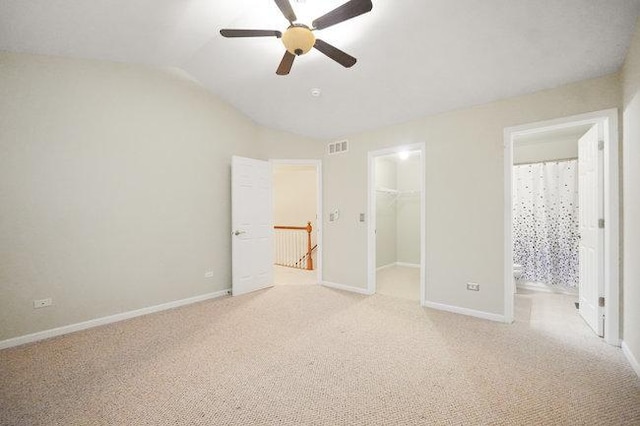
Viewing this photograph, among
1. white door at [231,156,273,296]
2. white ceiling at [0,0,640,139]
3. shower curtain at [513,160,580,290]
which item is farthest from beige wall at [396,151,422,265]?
white door at [231,156,273,296]

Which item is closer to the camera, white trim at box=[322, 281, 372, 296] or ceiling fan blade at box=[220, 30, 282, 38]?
ceiling fan blade at box=[220, 30, 282, 38]

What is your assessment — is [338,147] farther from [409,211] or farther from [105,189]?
[105,189]

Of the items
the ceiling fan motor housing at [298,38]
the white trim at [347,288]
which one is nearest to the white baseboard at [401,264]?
the white trim at [347,288]

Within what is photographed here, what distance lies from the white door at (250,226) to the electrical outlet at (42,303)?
1.99 m

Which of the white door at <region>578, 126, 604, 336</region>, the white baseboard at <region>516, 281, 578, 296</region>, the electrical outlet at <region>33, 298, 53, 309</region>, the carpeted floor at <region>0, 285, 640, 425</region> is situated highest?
the white door at <region>578, 126, 604, 336</region>

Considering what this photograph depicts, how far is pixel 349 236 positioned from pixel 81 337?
3.52 m

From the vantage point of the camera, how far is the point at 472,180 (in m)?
3.27

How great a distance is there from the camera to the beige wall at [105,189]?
2.61m

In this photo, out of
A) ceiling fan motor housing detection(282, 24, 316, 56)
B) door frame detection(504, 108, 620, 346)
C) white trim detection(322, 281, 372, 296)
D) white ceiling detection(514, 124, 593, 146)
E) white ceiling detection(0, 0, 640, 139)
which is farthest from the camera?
white trim detection(322, 281, 372, 296)

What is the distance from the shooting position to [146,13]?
2.46 m

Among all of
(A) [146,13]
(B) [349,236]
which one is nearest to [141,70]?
(A) [146,13]

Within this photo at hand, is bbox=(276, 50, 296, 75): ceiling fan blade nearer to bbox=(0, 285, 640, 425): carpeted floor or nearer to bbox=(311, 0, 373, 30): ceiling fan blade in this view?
bbox=(311, 0, 373, 30): ceiling fan blade

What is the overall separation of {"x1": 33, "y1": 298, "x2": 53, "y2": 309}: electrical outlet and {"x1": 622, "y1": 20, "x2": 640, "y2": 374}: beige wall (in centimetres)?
529

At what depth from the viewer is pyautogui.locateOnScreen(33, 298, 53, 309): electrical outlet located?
2.68 m
